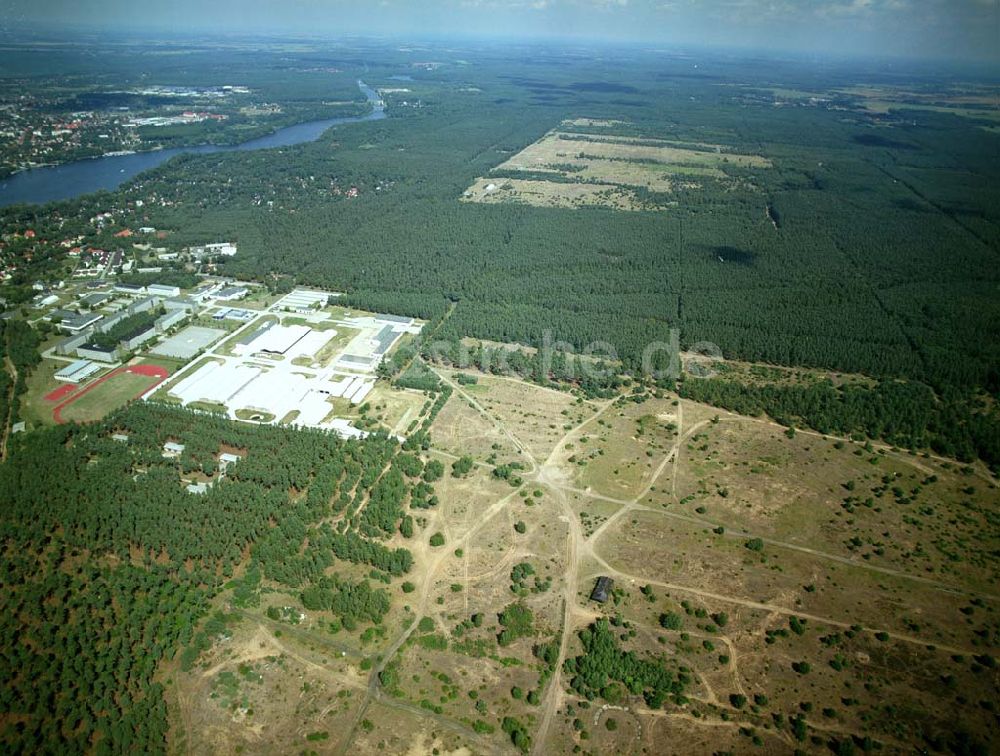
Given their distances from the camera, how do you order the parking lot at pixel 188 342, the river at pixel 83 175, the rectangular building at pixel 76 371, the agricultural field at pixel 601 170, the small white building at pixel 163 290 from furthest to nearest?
the agricultural field at pixel 601 170
the river at pixel 83 175
the small white building at pixel 163 290
the parking lot at pixel 188 342
the rectangular building at pixel 76 371

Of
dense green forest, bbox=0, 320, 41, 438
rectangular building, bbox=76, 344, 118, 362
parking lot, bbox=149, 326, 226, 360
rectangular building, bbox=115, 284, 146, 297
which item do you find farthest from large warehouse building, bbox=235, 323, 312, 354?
rectangular building, bbox=115, 284, 146, 297

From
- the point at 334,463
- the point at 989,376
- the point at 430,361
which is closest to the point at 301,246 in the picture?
the point at 430,361

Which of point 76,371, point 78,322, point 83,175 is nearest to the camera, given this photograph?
point 76,371

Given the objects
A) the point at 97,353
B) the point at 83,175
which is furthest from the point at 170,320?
the point at 83,175

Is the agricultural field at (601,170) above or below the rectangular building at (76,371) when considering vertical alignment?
above

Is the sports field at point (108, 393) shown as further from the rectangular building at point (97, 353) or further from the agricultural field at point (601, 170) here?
the agricultural field at point (601, 170)

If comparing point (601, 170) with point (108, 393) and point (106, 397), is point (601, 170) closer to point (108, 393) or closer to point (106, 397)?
point (108, 393)

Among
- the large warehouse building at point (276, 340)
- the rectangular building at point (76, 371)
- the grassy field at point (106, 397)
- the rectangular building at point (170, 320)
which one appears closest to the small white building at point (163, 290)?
the rectangular building at point (170, 320)
